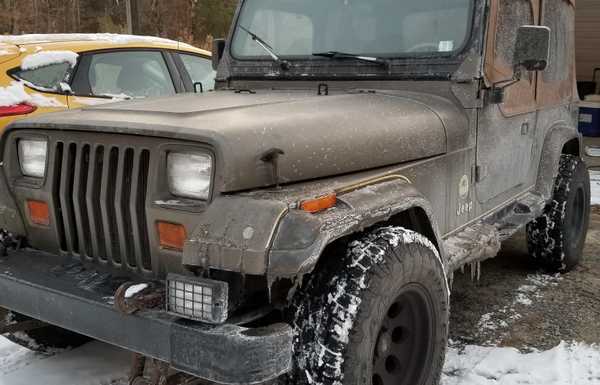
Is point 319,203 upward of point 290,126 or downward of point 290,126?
downward

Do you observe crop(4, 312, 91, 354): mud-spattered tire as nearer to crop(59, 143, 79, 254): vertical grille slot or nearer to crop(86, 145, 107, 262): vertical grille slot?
crop(59, 143, 79, 254): vertical grille slot

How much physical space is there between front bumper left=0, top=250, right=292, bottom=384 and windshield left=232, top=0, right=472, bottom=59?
6.06 ft

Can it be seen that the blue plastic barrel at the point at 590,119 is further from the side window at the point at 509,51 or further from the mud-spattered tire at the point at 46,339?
the mud-spattered tire at the point at 46,339

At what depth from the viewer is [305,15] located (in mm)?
3699

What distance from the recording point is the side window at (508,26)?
354 cm

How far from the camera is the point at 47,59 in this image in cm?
516

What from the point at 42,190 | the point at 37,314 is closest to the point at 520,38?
the point at 42,190

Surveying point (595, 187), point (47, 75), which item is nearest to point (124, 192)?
point (47, 75)

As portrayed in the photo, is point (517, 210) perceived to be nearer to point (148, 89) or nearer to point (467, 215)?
point (467, 215)

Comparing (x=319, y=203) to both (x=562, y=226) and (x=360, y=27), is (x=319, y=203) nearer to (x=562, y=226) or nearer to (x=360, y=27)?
(x=360, y=27)

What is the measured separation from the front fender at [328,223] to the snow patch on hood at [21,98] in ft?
11.2

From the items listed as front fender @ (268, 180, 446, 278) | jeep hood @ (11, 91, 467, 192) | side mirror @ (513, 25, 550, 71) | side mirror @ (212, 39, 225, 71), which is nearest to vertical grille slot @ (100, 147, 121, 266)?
jeep hood @ (11, 91, 467, 192)

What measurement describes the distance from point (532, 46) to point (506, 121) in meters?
0.55

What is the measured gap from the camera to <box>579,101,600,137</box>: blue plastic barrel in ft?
36.6
